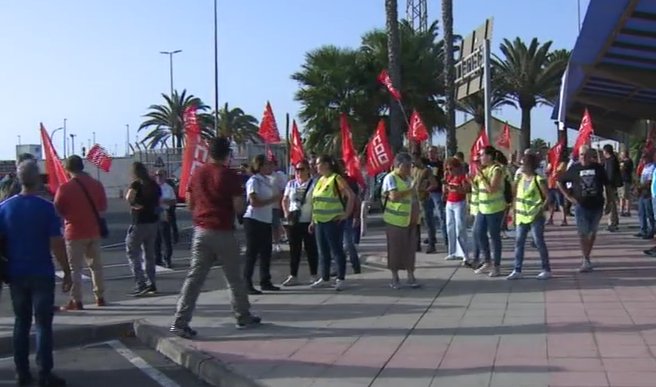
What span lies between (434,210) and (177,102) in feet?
204

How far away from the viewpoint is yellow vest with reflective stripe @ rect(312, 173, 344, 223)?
11.4 meters

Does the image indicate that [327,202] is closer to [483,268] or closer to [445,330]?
[483,268]

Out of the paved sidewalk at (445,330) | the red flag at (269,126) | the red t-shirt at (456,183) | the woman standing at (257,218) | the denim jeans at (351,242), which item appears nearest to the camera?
the paved sidewalk at (445,330)

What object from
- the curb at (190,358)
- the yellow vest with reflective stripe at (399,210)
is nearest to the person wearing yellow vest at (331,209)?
the yellow vest with reflective stripe at (399,210)

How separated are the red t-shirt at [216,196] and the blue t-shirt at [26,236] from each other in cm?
178

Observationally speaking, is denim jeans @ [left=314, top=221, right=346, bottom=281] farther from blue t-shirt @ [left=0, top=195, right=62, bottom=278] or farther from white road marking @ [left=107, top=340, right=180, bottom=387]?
blue t-shirt @ [left=0, top=195, right=62, bottom=278]

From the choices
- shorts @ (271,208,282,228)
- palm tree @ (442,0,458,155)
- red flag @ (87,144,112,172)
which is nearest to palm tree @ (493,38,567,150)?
palm tree @ (442,0,458,155)

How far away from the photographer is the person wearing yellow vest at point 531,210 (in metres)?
12.0

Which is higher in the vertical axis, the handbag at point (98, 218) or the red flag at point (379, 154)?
the red flag at point (379, 154)

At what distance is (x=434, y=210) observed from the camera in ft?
52.4

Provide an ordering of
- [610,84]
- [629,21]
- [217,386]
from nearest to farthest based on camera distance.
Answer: [217,386] → [629,21] → [610,84]

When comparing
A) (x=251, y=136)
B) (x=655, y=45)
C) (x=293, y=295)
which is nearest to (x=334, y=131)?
(x=655, y=45)

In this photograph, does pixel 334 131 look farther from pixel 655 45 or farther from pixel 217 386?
pixel 217 386

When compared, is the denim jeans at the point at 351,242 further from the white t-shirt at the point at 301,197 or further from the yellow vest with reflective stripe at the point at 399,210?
the yellow vest with reflective stripe at the point at 399,210
